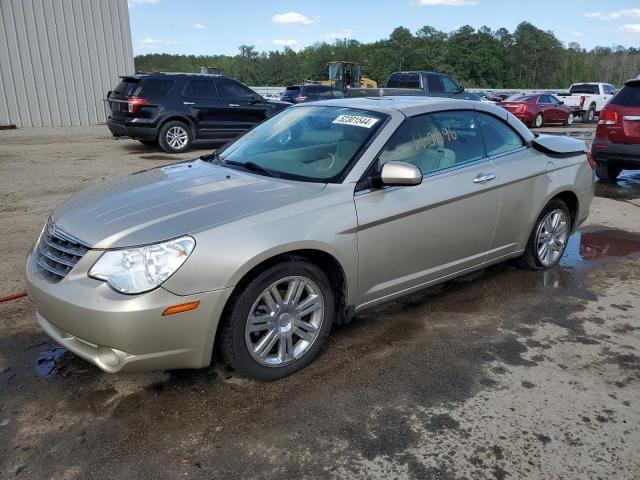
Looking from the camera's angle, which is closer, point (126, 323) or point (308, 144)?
point (126, 323)

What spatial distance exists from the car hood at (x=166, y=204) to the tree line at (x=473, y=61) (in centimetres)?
9425

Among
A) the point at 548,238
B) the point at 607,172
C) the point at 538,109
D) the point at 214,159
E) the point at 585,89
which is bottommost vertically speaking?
the point at 607,172

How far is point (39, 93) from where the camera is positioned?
691 inches

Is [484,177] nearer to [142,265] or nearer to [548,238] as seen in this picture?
[548,238]

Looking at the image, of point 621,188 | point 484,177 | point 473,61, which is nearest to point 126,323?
point 484,177

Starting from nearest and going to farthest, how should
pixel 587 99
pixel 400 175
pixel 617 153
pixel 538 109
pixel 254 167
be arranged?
pixel 400 175, pixel 254 167, pixel 617 153, pixel 538 109, pixel 587 99

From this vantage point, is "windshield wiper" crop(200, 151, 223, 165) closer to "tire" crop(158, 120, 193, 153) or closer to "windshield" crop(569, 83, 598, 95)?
"tire" crop(158, 120, 193, 153)

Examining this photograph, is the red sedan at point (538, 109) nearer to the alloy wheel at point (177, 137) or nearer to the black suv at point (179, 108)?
the black suv at point (179, 108)

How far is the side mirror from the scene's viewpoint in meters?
3.21

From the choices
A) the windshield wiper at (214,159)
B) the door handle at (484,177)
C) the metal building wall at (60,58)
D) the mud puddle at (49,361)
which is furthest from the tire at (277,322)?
the metal building wall at (60,58)

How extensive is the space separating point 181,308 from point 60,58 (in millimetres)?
18171

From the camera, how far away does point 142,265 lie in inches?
102

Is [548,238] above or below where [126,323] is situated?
below

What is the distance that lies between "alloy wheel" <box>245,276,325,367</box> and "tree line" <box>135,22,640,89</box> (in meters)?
95.1
